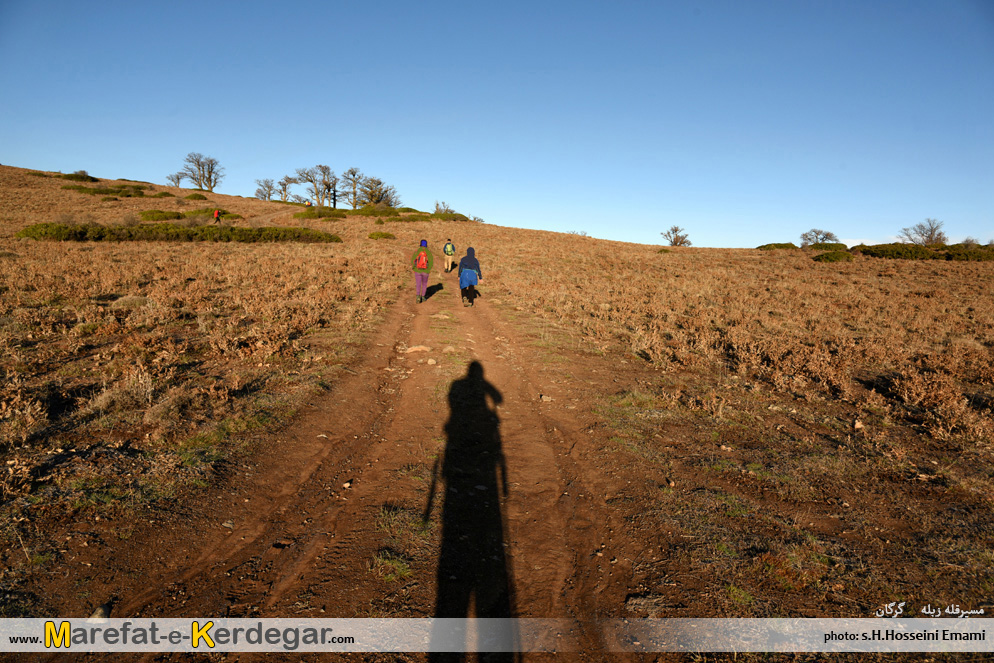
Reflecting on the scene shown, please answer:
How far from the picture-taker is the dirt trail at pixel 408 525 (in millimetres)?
3428

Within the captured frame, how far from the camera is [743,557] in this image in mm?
3949

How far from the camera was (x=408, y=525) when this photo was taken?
14.0ft

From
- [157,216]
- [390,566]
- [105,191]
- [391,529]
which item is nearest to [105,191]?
[105,191]

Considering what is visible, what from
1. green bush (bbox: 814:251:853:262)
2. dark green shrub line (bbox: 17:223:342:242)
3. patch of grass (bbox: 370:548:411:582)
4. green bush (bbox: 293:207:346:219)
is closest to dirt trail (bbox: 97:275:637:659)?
patch of grass (bbox: 370:548:411:582)

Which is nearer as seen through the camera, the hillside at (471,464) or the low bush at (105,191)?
the hillside at (471,464)

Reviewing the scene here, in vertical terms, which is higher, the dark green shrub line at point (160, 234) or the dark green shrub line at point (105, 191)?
the dark green shrub line at point (105, 191)

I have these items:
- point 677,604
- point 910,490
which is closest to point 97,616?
point 677,604

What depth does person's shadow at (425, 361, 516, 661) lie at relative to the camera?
Answer: 11.1ft

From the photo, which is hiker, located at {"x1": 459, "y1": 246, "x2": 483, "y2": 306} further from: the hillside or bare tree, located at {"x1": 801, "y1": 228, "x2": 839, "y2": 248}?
bare tree, located at {"x1": 801, "y1": 228, "x2": 839, "y2": 248}

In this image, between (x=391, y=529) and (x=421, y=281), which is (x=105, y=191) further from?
(x=391, y=529)

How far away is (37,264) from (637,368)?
21399 mm

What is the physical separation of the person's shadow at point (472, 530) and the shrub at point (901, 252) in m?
43.5

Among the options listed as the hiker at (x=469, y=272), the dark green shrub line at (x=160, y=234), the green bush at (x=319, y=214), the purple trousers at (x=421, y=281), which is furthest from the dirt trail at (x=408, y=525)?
the green bush at (x=319, y=214)

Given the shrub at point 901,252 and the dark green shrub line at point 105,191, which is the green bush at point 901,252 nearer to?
the shrub at point 901,252
